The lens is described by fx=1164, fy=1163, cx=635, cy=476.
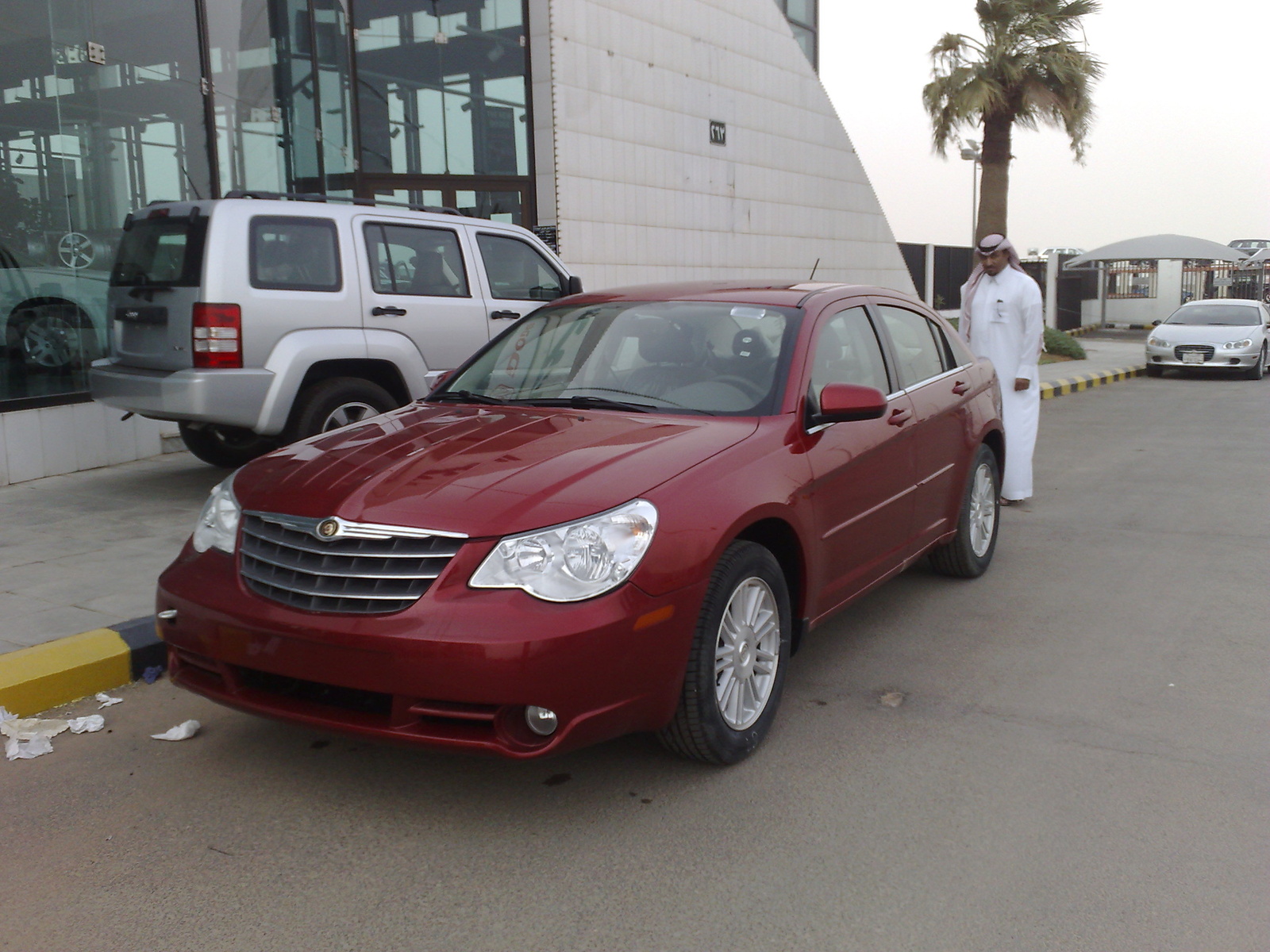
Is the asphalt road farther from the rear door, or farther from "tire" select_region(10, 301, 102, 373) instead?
"tire" select_region(10, 301, 102, 373)

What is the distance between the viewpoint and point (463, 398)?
A: 473cm

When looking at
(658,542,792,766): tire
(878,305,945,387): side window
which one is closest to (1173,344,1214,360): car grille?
(878,305,945,387): side window

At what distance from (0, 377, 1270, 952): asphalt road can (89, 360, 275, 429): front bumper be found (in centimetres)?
266

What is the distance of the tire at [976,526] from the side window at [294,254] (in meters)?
4.08


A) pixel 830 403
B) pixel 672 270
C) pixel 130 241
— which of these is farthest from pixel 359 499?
pixel 672 270

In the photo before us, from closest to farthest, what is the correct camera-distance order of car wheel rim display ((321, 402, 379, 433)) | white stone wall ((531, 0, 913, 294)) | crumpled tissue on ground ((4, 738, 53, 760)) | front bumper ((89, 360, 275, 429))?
crumpled tissue on ground ((4, 738, 53, 760))
front bumper ((89, 360, 275, 429))
car wheel rim display ((321, 402, 379, 433))
white stone wall ((531, 0, 913, 294))

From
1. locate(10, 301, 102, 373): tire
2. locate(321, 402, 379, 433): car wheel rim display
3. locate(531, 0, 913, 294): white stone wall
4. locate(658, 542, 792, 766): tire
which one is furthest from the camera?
locate(531, 0, 913, 294): white stone wall

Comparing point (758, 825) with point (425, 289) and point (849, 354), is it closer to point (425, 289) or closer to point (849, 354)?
point (849, 354)

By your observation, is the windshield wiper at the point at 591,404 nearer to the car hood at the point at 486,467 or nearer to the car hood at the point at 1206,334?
the car hood at the point at 486,467

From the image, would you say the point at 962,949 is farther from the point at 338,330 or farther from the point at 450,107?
the point at 450,107

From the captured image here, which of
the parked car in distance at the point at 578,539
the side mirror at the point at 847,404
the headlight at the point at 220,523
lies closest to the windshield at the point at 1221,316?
the parked car in distance at the point at 578,539

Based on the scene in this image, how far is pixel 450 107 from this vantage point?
1402 cm

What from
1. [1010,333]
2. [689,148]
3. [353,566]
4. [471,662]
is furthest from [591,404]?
[689,148]

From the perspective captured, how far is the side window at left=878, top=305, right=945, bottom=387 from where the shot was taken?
517cm
